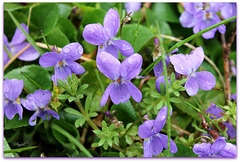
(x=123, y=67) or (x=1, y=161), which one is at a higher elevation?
(x=123, y=67)

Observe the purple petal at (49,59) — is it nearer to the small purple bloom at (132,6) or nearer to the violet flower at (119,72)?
the violet flower at (119,72)

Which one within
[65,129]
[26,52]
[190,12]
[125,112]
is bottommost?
[65,129]

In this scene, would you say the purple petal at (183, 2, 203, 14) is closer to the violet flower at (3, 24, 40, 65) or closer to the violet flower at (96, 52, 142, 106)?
the violet flower at (96, 52, 142, 106)

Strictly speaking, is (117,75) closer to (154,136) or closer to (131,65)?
(131,65)

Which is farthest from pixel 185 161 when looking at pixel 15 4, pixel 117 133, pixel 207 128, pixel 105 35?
pixel 15 4

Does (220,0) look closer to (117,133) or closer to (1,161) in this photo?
(117,133)

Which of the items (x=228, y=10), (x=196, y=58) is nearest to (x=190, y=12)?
(x=228, y=10)

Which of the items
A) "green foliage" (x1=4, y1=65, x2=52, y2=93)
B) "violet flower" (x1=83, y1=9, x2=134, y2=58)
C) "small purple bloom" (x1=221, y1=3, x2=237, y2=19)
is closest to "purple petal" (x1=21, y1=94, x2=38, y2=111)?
"green foliage" (x1=4, y1=65, x2=52, y2=93)
